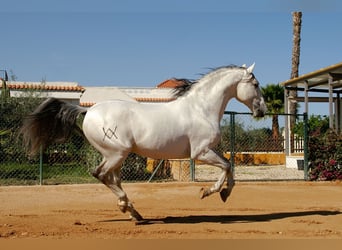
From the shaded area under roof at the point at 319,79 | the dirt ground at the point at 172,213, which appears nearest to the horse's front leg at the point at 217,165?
the dirt ground at the point at 172,213

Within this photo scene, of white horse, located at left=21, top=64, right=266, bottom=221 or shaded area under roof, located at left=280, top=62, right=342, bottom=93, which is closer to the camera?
white horse, located at left=21, top=64, right=266, bottom=221

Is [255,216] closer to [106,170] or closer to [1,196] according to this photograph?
[106,170]

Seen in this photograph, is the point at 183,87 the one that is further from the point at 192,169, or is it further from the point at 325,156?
the point at 325,156

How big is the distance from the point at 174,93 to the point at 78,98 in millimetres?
18584

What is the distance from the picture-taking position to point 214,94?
746 cm

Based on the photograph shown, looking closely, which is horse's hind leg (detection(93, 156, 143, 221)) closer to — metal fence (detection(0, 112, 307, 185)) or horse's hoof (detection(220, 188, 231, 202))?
horse's hoof (detection(220, 188, 231, 202))

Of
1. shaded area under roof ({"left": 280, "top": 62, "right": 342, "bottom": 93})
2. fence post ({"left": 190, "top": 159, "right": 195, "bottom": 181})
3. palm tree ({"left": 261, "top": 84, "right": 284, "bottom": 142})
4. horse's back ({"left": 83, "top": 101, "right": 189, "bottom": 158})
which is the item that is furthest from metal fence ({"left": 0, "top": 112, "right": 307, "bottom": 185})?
palm tree ({"left": 261, "top": 84, "right": 284, "bottom": 142})

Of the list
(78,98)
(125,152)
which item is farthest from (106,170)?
(78,98)

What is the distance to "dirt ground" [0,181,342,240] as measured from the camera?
606 centimetres

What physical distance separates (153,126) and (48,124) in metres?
1.66

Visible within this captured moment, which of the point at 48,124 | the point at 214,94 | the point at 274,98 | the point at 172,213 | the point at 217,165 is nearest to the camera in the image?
the point at 217,165

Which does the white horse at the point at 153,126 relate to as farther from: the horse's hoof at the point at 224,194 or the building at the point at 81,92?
the building at the point at 81,92

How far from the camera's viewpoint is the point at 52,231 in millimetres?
6184

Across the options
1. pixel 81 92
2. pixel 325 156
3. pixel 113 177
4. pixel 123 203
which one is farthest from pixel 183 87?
pixel 81 92
